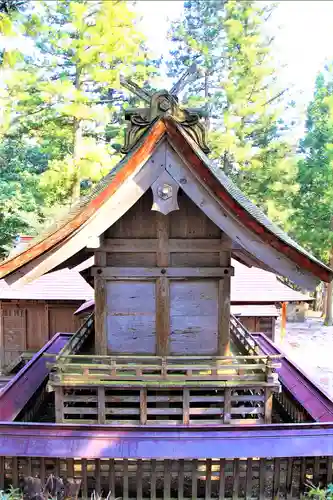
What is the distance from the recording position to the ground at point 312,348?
12992mm

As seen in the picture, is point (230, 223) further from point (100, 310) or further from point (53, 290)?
point (53, 290)

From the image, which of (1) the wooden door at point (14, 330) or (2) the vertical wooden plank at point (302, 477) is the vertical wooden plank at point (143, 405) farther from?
(1) the wooden door at point (14, 330)

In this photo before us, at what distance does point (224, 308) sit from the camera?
568 cm

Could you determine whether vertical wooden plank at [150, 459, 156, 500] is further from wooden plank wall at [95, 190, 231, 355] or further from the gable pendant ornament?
the gable pendant ornament

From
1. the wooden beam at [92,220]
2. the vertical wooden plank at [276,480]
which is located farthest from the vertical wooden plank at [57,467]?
the vertical wooden plank at [276,480]

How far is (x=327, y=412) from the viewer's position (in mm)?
5137

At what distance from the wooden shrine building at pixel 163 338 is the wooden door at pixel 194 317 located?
0.05ft

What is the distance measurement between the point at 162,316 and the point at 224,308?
97 centimetres

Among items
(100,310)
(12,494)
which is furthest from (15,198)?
(12,494)

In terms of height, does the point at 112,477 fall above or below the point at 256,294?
below

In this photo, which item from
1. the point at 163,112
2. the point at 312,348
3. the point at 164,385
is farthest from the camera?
the point at 312,348

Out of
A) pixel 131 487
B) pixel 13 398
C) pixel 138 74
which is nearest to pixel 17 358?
pixel 13 398

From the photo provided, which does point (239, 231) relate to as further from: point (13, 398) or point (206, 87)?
point (206, 87)

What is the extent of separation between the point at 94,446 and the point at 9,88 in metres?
11.8
